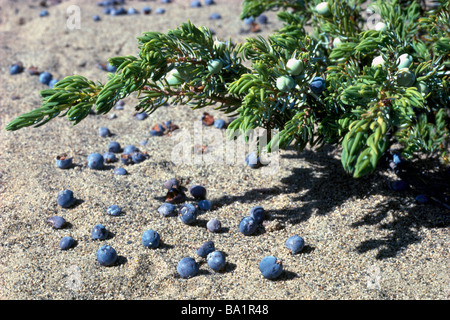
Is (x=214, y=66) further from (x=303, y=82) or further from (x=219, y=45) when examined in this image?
(x=303, y=82)

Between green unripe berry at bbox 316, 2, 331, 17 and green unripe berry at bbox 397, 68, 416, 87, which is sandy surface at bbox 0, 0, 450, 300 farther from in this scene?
green unripe berry at bbox 316, 2, 331, 17

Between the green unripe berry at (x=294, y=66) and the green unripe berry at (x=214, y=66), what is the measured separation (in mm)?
291

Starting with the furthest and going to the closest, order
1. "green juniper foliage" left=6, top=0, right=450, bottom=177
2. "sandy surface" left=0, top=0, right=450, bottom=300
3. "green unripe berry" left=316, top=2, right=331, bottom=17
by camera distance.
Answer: "green unripe berry" left=316, top=2, right=331, bottom=17, "sandy surface" left=0, top=0, right=450, bottom=300, "green juniper foliage" left=6, top=0, right=450, bottom=177

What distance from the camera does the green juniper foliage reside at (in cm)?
174

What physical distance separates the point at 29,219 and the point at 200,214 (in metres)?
0.81

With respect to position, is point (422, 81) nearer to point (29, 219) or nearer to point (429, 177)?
point (429, 177)

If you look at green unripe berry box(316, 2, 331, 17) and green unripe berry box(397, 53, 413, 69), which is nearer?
green unripe berry box(397, 53, 413, 69)

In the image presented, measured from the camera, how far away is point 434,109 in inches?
86.4

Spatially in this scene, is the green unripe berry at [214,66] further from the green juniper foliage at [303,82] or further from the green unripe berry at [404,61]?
the green unripe berry at [404,61]

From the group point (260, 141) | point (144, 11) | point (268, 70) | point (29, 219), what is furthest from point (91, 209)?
point (144, 11)

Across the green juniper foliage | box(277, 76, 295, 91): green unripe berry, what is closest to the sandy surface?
the green juniper foliage

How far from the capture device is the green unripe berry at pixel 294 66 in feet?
5.83

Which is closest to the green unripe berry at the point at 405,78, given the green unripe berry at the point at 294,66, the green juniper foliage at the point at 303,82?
the green juniper foliage at the point at 303,82

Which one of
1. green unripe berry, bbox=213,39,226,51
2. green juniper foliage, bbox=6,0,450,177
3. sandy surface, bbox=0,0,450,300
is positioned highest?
green unripe berry, bbox=213,39,226,51
